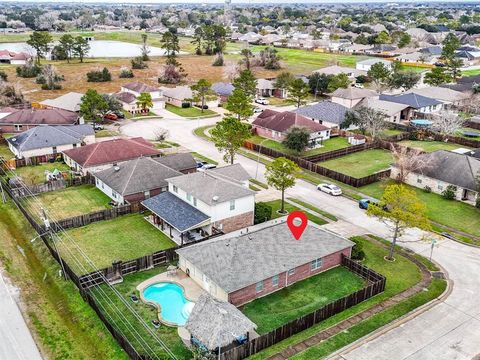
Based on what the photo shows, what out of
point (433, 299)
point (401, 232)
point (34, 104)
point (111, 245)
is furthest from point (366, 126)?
point (34, 104)

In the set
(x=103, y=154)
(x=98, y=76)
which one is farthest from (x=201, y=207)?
(x=98, y=76)

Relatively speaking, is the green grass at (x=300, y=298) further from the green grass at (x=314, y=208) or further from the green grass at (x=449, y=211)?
the green grass at (x=449, y=211)

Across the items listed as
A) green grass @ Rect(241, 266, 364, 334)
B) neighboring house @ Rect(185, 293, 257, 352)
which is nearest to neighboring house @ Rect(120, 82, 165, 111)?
green grass @ Rect(241, 266, 364, 334)

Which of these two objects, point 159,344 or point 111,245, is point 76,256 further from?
point 159,344

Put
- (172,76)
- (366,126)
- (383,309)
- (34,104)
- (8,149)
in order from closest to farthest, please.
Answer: (383,309)
(8,149)
(366,126)
(34,104)
(172,76)

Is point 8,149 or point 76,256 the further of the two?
point 8,149

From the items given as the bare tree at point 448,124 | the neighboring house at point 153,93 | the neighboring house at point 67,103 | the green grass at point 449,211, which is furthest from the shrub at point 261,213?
the neighboring house at point 153,93

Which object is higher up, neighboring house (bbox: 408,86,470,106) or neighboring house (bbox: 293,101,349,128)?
neighboring house (bbox: 408,86,470,106)

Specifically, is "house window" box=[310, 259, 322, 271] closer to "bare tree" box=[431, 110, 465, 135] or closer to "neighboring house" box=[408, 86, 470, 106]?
"bare tree" box=[431, 110, 465, 135]
